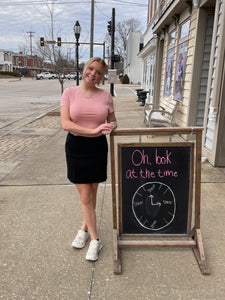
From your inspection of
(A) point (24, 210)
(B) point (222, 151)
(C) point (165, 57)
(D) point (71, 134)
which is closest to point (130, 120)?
(C) point (165, 57)

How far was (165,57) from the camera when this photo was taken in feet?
33.5

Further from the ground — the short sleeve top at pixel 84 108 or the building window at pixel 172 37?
the building window at pixel 172 37

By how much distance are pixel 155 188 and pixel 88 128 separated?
87 centimetres

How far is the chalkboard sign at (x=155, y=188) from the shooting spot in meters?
2.56

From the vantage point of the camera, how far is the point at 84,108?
235 cm

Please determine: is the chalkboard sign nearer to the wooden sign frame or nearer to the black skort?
the wooden sign frame

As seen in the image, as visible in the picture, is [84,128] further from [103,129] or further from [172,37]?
[172,37]

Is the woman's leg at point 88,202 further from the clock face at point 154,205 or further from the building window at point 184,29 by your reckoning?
the building window at point 184,29

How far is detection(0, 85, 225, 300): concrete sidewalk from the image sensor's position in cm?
224

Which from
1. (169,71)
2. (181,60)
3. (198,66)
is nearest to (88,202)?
(198,66)

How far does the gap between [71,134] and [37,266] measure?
123 centimetres

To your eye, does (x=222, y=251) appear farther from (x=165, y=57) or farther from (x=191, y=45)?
(x=165, y=57)

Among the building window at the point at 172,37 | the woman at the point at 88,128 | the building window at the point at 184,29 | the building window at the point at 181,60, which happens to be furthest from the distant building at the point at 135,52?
the woman at the point at 88,128

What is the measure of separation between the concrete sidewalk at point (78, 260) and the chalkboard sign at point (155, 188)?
29 centimetres
